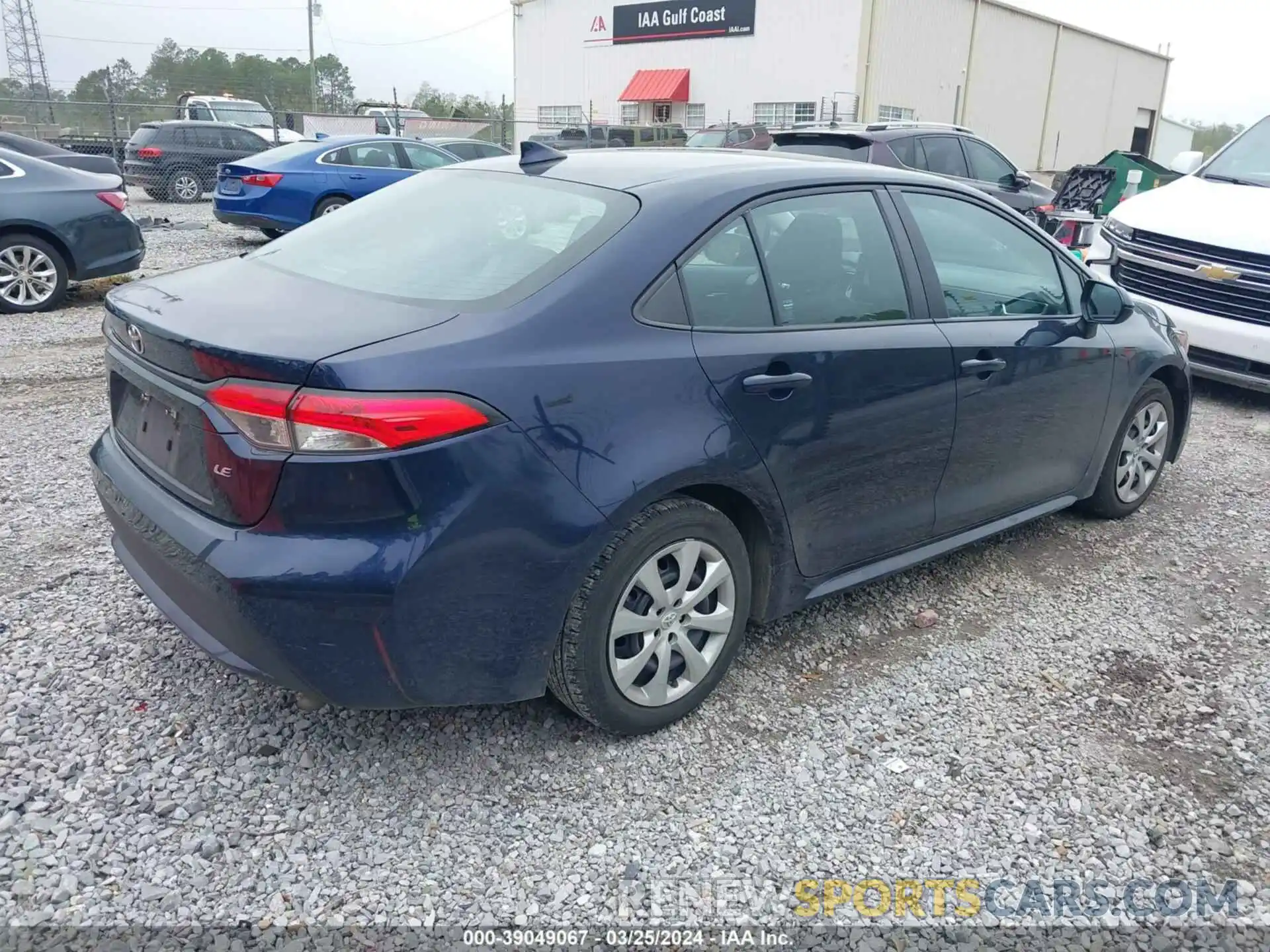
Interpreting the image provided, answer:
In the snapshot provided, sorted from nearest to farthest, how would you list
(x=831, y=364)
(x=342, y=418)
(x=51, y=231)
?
(x=342, y=418)
(x=831, y=364)
(x=51, y=231)

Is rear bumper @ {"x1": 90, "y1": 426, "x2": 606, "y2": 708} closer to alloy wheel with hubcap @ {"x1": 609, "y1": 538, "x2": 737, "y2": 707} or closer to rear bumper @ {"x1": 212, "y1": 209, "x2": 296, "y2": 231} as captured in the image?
alloy wheel with hubcap @ {"x1": 609, "y1": 538, "x2": 737, "y2": 707}

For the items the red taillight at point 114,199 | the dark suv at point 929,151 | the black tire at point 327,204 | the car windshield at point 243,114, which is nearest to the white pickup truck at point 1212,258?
the dark suv at point 929,151

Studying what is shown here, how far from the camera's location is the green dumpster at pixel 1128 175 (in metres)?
13.3

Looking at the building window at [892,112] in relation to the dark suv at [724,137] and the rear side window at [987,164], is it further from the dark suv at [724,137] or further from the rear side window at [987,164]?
the rear side window at [987,164]

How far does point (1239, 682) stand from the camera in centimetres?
354

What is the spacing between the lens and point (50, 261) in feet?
27.8

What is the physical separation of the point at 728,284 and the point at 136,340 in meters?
1.72

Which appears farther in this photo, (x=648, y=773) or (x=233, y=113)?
(x=233, y=113)

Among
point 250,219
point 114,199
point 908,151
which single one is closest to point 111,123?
point 250,219

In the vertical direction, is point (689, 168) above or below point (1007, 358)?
above

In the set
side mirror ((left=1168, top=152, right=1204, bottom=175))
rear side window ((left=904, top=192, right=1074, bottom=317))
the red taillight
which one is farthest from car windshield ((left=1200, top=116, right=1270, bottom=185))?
the red taillight

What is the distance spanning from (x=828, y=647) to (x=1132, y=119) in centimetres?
5301

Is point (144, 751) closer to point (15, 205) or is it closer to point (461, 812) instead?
point (461, 812)

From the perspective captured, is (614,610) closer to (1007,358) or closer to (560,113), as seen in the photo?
(1007,358)
